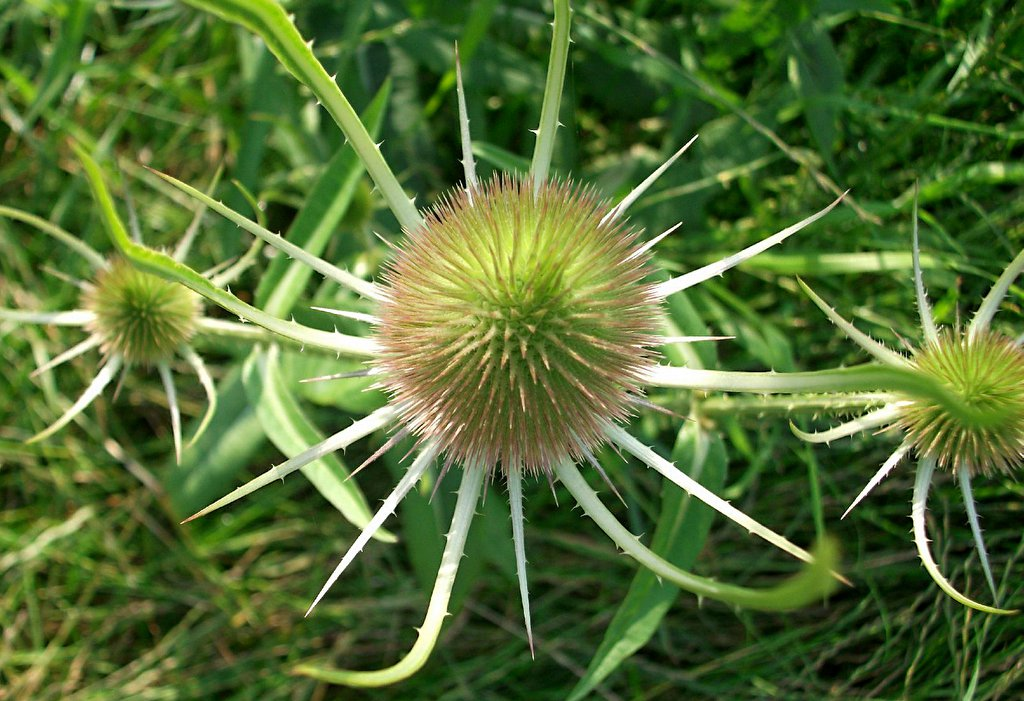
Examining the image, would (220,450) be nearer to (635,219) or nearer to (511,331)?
(511,331)

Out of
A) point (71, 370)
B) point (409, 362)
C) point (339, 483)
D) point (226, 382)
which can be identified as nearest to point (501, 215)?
point (409, 362)

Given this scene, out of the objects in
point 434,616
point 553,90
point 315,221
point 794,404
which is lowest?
point 434,616

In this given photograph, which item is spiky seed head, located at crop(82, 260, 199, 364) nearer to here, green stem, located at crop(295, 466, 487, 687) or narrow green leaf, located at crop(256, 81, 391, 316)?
narrow green leaf, located at crop(256, 81, 391, 316)

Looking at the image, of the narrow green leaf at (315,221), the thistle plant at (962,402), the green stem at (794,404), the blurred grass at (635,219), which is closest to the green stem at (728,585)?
the thistle plant at (962,402)

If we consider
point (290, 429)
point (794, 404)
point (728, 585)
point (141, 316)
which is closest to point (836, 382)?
point (728, 585)

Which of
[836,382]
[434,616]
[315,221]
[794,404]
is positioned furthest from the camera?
[315,221]

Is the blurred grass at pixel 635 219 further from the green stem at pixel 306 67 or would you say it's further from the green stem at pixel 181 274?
the green stem at pixel 181 274
